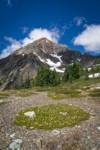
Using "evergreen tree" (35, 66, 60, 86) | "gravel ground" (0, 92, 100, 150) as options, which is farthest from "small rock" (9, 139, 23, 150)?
"evergreen tree" (35, 66, 60, 86)

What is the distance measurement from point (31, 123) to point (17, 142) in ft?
15.8

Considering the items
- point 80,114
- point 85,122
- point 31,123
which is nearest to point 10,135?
point 31,123

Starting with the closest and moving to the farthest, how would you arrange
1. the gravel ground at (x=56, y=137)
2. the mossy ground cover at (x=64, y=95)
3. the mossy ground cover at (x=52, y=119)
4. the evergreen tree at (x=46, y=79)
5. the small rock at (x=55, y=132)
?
1. the gravel ground at (x=56, y=137)
2. the small rock at (x=55, y=132)
3. the mossy ground cover at (x=52, y=119)
4. the mossy ground cover at (x=64, y=95)
5. the evergreen tree at (x=46, y=79)

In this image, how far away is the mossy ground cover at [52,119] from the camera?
21.4 meters

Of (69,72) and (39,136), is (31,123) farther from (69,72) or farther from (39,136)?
(69,72)

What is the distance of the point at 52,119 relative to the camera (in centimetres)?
2319

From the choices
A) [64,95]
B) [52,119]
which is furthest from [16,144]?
[64,95]

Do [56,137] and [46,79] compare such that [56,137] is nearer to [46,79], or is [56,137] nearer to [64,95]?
[64,95]

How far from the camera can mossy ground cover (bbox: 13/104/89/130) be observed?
21.4 meters

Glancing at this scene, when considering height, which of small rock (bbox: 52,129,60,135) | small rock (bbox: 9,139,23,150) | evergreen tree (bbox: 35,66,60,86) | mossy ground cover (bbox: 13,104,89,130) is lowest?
small rock (bbox: 9,139,23,150)

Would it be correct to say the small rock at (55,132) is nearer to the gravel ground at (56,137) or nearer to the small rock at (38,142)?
the gravel ground at (56,137)

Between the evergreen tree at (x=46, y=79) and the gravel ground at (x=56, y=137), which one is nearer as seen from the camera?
the gravel ground at (x=56, y=137)

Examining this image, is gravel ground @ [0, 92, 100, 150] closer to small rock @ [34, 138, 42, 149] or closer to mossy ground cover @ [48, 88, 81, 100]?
small rock @ [34, 138, 42, 149]

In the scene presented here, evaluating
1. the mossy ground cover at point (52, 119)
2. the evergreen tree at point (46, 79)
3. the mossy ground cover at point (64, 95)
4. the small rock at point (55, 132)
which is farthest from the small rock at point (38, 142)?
the evergreen tree at point (46, 79)
